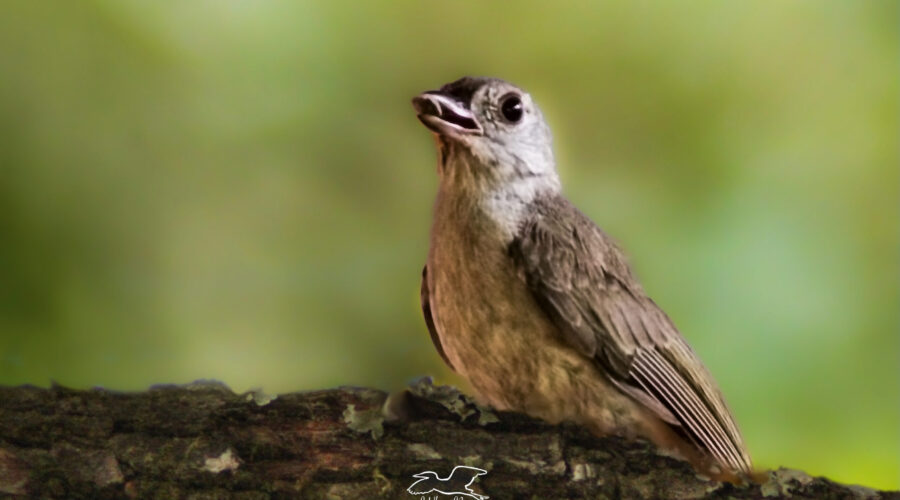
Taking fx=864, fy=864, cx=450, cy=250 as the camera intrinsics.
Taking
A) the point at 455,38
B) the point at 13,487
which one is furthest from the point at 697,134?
the point at 13,487

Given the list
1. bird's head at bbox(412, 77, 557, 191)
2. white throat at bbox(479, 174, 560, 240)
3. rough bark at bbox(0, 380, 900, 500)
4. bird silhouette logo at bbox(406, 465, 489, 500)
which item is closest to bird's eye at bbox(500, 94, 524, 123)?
bird's head at bbox(412, 77, 557, 191)

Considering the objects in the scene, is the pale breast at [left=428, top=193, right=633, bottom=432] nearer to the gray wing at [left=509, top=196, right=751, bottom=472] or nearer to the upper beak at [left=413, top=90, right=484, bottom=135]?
the gray wing at [left=509, top=196, right=751, bottom=472]

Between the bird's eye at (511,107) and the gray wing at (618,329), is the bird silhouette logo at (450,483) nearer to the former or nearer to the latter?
the gray wing at (618,329)

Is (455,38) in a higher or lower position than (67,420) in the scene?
higher

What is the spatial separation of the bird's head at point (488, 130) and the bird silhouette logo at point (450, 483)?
1.86ft

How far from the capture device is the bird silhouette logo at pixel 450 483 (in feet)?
5.43

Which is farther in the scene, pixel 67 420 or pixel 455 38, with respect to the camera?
pixel 455 38

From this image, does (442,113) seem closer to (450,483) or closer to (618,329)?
(618,329)

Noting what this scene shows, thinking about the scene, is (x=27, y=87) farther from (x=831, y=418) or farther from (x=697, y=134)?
(x=831, y=418)

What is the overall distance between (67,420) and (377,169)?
764 millimetres

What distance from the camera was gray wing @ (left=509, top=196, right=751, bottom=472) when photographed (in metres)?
1.66

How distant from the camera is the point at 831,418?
177 cm

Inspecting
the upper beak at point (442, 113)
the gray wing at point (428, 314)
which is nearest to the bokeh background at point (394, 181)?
the gray wing at point (428, 314)

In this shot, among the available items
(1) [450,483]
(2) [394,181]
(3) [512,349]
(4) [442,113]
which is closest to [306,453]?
(1) [450,483]
